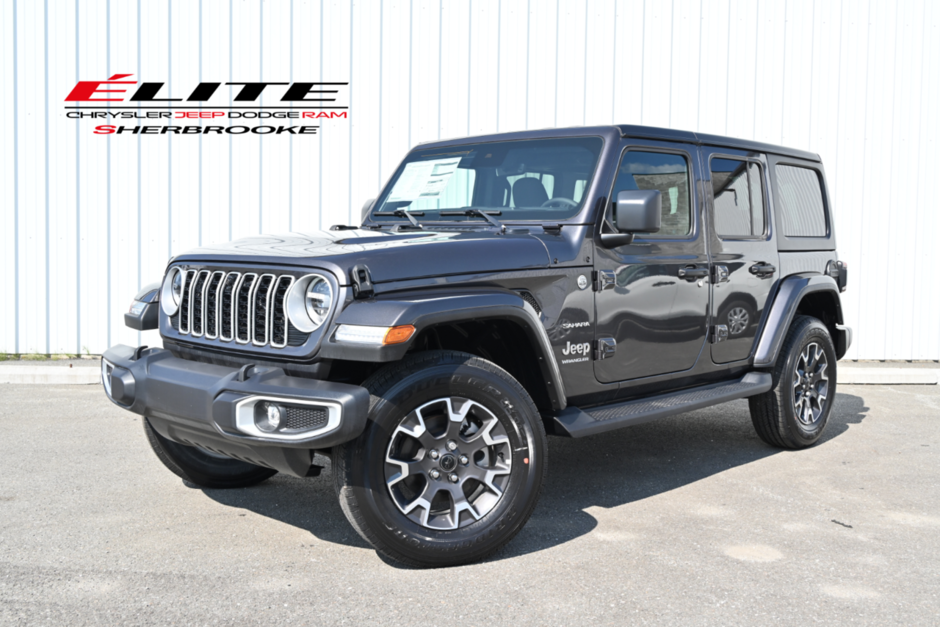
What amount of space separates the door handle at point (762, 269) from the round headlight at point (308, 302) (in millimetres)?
3050

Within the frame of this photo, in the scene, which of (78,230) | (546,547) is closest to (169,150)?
(78,230)

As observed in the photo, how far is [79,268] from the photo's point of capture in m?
9.32

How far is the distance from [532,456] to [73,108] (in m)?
7.74

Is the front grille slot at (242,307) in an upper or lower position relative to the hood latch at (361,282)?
lower

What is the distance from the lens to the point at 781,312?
557 centimetres

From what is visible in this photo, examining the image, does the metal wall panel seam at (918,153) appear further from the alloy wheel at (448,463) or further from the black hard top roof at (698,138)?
the alloy wheel at (448,463)

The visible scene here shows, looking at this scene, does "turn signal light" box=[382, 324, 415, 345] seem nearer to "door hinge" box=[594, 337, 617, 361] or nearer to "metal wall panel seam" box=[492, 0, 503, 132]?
"door hinge" box=[594, 337, 617, 361]

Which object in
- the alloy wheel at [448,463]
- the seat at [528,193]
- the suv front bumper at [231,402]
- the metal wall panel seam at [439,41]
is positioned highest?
the metal wall panel seam at [439,41]

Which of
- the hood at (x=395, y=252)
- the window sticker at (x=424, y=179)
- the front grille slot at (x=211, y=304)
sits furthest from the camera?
the window sticker at (x=424, y=179)

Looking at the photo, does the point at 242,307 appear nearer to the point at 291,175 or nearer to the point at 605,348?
the point at 605,348

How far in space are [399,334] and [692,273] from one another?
221 centimetres

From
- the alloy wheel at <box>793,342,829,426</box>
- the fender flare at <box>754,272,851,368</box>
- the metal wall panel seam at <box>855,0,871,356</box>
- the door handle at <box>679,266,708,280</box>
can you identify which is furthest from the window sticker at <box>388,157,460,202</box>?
the metal wall panel seam at <box>855,0,871,356</box>

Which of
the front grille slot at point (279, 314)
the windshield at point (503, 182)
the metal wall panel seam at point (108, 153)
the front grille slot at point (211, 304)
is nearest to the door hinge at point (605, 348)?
the windshield at point (503, 182)

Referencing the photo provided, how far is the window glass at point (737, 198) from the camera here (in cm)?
527
